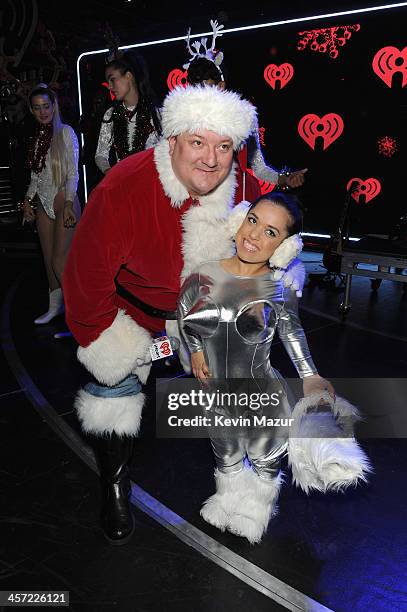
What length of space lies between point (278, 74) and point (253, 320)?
733 cm

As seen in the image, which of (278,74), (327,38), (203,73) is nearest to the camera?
(203,73)

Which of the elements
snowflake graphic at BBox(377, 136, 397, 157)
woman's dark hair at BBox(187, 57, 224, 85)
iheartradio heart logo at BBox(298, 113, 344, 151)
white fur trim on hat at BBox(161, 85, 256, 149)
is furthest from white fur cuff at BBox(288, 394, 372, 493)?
iheartradio heart logo at BBox(298, 113, 344, 151)

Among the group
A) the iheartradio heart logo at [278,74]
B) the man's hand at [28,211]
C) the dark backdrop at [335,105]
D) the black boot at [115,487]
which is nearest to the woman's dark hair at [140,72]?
the man's hand at [28,211]

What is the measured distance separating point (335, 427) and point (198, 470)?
1068 millimetres

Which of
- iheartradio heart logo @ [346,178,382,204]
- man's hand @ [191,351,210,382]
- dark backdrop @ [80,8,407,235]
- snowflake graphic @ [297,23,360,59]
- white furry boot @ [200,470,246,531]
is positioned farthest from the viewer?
iheartradio heart logo @ [346,178,382,204]

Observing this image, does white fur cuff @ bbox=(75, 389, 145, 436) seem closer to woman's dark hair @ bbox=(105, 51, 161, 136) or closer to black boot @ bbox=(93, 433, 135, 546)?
black boot @ bbox=(93, 433, 135, 546)

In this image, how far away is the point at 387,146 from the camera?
7141mm

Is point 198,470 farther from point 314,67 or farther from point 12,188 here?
point 12,188

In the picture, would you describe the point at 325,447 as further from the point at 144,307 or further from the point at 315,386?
the point at 144,307

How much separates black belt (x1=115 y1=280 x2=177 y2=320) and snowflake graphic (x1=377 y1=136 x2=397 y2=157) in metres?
6.32

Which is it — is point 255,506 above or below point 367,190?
below

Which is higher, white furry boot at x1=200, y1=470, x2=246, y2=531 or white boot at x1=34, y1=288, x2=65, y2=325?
white furry boot at x1=200, y1=470, x2=246, y2=531

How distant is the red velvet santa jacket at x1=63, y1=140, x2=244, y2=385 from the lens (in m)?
1.68

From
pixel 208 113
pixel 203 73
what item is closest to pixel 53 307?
pixel 203 73
